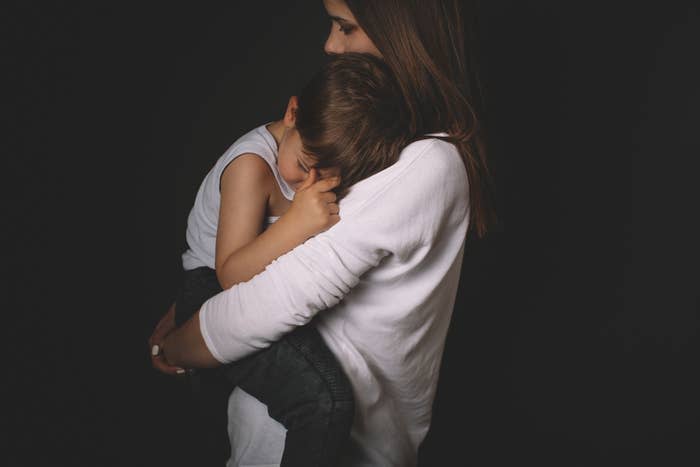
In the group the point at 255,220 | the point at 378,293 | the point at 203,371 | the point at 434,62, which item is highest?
the point at 434,62

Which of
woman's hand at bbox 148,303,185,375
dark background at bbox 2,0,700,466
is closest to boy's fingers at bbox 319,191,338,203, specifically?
woman's hand at bbox 148,303,185,375

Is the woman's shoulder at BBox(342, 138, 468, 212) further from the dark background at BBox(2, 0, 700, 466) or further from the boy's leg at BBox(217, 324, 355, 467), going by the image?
the dark background at BBox(2, 0, 700, 466)

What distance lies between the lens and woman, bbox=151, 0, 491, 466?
1000 millimetres

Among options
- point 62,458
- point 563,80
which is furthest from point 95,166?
point 563,80

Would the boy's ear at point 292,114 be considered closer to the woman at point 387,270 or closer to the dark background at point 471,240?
the woman at point 387,270

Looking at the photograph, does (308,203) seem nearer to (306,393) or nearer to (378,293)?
(378,293)

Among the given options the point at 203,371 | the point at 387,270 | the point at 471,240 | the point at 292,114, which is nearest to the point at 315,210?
the point at 387,270

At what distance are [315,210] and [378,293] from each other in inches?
7.4

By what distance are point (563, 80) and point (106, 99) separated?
1.28 meters

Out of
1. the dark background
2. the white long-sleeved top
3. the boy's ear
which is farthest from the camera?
the dark background

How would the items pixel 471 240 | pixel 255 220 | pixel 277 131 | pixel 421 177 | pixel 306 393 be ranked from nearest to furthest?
1. pixel 421 177
2. pixel 306 393
3. pixel 255 220
4. pixel 277 131
5. pixel 471 240

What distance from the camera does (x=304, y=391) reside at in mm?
1101

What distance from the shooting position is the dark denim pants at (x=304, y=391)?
1085 mm

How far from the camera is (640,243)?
1.74 metres
